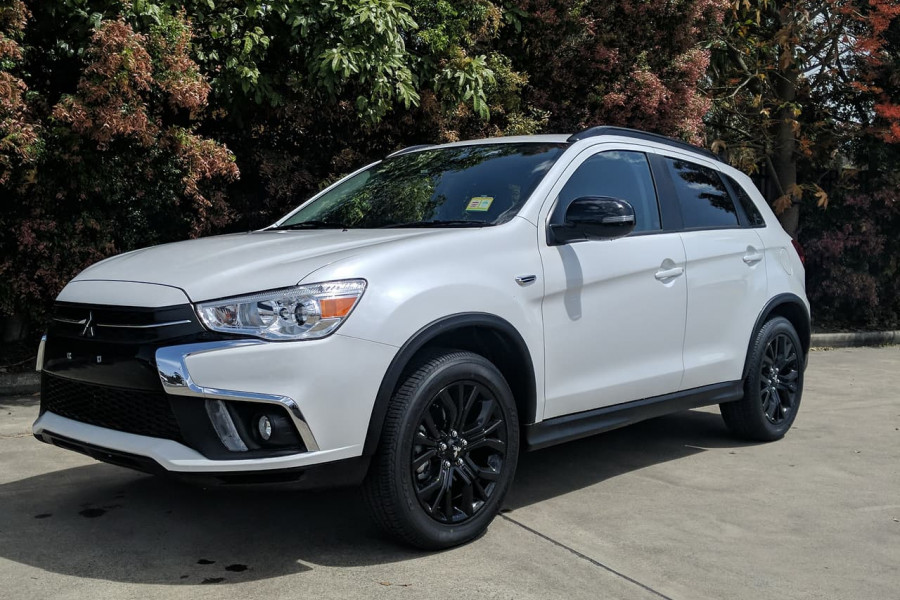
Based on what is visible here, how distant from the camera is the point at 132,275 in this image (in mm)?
4074

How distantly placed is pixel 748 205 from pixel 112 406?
424 cm

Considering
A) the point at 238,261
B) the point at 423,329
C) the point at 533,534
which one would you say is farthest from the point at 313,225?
the point at 533,534

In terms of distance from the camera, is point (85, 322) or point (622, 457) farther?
point (622, 457)

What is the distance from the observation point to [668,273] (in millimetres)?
5270

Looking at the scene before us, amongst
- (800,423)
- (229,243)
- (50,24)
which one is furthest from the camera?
(50,24)

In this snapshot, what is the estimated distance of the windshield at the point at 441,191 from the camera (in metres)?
4.75

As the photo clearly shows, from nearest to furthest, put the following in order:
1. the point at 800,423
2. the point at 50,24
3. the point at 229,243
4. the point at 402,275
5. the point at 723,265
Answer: the point at 402,275, the point at 229,243, the point at 723,265, the point at 800,423, the point at 50,24

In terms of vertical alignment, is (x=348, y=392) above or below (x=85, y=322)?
below

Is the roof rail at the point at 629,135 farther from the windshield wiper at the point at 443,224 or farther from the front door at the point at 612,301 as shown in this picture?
the windshield wiper at the point at 443,224

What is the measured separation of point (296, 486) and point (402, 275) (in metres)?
0.94

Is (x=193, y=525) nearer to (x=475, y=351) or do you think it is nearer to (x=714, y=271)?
(x=475, y=351)

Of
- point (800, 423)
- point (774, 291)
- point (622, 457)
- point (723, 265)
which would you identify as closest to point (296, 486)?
point (622, 457)

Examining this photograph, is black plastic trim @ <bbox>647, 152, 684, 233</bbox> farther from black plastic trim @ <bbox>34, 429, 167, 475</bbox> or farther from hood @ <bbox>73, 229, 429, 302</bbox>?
black plastic trim @ <bbox>34, 429, 167, 475</bbox>

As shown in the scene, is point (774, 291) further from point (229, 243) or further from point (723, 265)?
point (229, 243)
